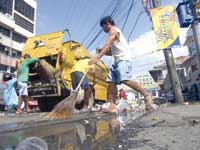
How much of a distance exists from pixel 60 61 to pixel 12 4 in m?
33.5


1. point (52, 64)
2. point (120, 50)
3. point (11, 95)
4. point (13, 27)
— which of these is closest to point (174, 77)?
point (52, 64)

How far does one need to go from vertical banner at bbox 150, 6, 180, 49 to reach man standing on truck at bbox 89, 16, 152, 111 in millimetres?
6007

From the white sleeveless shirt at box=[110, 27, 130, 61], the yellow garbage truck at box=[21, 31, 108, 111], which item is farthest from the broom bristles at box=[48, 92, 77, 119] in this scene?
the yellow garbage truck at box=[21, 31, 108, 111]

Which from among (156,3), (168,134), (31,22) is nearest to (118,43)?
(168,134)

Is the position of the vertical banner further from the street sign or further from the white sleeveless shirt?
the white sleeveless shirt

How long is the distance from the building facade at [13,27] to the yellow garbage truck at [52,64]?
24869mm

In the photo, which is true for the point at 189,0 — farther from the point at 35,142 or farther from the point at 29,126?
the point at 35,142

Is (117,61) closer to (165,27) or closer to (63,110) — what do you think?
(63,110)

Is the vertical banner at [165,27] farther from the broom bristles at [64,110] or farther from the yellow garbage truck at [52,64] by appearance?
the broom bristles at [64,110]

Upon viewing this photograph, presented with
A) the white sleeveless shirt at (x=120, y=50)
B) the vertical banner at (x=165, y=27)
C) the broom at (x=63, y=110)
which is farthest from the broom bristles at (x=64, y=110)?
the vertical banner at (x=165, y=27)

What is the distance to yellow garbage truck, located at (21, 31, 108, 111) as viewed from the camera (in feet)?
29.1

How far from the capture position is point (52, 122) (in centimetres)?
386

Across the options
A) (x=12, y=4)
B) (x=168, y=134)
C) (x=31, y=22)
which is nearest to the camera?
(x=168, y=134)

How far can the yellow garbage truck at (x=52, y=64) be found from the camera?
887 cm
